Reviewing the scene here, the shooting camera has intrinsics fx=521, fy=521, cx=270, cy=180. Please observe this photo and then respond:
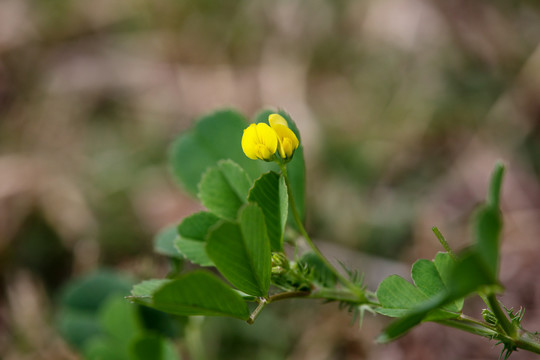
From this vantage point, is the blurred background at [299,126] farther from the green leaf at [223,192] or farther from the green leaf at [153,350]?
the green leaf at [223,192]

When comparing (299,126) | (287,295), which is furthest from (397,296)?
(299,126)

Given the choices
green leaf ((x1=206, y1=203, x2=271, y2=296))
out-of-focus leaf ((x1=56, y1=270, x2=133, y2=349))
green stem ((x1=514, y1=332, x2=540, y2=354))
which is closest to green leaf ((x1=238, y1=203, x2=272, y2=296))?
green leaf ((x1=206, y1=203, x2=271, y2=296))

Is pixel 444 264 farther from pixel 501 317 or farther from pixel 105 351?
pixel 105 351

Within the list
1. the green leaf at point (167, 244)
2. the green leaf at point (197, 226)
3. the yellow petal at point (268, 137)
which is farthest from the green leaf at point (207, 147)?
the yellow petal at point (268, 137)

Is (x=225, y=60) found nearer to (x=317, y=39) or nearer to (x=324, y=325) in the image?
(x=317, y=39)

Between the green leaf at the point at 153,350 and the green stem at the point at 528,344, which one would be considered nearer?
the green stem at the point at 528,344
